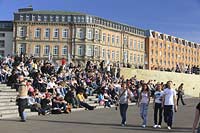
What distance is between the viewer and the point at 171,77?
6462 cm

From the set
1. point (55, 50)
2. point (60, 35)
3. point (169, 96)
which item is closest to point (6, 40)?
point (55, 50)

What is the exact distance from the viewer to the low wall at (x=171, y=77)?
56.5 m

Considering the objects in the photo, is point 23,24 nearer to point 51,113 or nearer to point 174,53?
point 174,53

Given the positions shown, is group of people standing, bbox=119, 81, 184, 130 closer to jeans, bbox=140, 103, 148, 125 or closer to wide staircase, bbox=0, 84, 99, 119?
jeans, bbox=140, 103, 148, 125

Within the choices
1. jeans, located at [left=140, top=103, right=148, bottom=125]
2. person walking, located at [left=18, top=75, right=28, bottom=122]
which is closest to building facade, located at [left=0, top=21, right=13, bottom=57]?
Answer: person walking, located at [left=18, top=75, right=28, bottom=122]

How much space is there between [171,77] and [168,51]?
92007 millimetres

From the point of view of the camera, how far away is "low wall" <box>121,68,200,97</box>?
56519 mm

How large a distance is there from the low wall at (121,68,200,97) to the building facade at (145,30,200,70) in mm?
65612

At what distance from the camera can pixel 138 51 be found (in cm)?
13888

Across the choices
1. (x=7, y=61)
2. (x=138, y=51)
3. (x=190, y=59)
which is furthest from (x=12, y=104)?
(x=190, y=59)

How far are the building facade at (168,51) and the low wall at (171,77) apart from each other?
215ft

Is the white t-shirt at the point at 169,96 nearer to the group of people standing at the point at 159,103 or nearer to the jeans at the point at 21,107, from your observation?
the group of people standing at the point at 159,103

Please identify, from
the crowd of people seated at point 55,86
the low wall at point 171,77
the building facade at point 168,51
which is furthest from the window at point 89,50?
the crowd of people seated at point 55,86

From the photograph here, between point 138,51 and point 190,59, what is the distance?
35.7m
